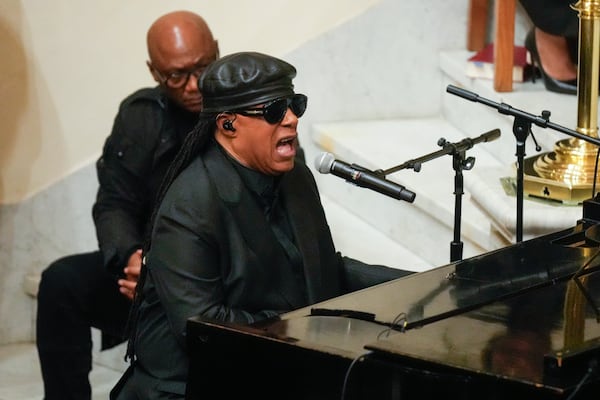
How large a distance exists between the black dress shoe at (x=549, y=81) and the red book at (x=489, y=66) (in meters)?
0.13

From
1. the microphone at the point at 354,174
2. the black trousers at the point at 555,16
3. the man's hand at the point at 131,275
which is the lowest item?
the man's hand at the point at 131,275

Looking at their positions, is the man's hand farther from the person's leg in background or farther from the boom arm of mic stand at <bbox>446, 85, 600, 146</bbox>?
the person's leg in background

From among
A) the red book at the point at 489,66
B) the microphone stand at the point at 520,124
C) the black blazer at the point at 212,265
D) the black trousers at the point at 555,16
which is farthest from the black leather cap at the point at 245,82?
the red book at the point at 489,66

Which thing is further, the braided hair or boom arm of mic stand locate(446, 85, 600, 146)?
the braided hair

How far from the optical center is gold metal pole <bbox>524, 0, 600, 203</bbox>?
3.60 meters

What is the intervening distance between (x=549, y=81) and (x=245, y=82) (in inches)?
77.0

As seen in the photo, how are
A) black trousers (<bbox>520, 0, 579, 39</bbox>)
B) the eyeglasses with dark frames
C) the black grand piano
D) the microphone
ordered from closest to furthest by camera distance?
the black grand piano, the microphone, the eyeglasses with dark frames, black trousers (<bbox>520, 0, 579, 39</bbox>)

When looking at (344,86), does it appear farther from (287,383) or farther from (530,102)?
(287,383)

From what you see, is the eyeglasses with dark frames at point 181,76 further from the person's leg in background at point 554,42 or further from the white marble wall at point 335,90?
the person's leg in background at point 554,42

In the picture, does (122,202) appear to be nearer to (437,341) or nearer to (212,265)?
(212,265)

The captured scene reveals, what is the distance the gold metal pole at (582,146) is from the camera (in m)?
3.60

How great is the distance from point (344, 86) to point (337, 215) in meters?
0.63

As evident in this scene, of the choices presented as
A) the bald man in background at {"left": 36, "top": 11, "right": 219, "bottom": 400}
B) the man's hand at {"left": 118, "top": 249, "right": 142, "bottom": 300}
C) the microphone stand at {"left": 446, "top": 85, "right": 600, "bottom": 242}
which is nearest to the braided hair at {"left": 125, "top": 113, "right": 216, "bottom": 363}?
the microphone stand at {"left": 446, "top": 85, "right": 600, "bottom": 242}

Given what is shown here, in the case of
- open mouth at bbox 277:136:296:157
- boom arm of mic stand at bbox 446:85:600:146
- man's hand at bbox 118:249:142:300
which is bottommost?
→ man's hand at bbox 118:249:142:300
